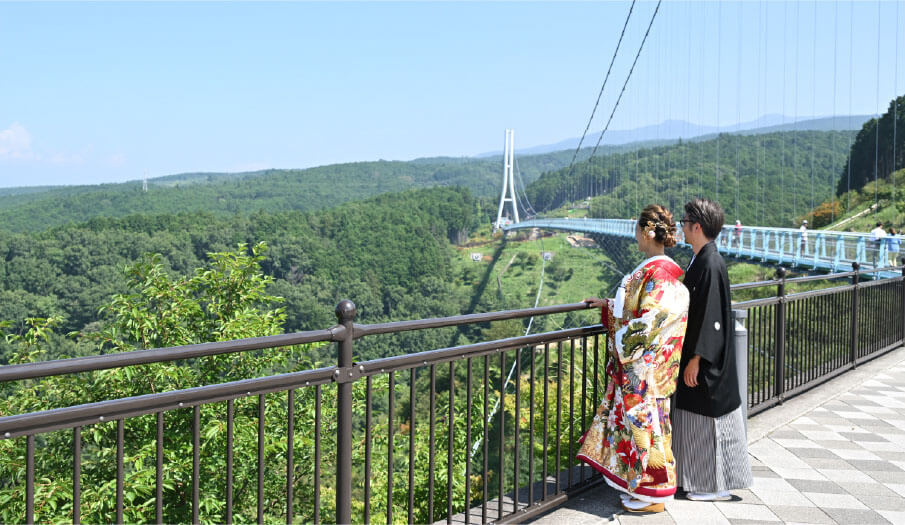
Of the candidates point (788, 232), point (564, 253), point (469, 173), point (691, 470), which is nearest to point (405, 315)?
point (564, 253)

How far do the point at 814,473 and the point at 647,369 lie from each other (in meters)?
1.44

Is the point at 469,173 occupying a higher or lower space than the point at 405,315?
higher

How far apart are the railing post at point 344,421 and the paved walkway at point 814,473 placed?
107cm

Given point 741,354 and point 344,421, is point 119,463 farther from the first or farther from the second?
point 741,354

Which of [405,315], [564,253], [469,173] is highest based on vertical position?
[469,173]

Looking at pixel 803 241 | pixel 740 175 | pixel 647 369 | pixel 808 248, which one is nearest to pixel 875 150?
pixel 740 175

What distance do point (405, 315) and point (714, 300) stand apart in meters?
70.1

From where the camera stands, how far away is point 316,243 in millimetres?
85938

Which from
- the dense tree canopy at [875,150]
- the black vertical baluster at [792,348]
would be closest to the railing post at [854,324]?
the black vertical baluster at [792,348]

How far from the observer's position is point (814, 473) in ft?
13.1

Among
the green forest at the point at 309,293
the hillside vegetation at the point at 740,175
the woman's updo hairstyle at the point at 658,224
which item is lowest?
the green forest at the point at 309,293

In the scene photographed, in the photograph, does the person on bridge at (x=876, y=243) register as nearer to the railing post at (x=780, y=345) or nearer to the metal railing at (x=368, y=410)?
the metal railing at (x=368, y=410)

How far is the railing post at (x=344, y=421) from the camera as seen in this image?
239cm

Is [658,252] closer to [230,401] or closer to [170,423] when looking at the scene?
[230,401]
